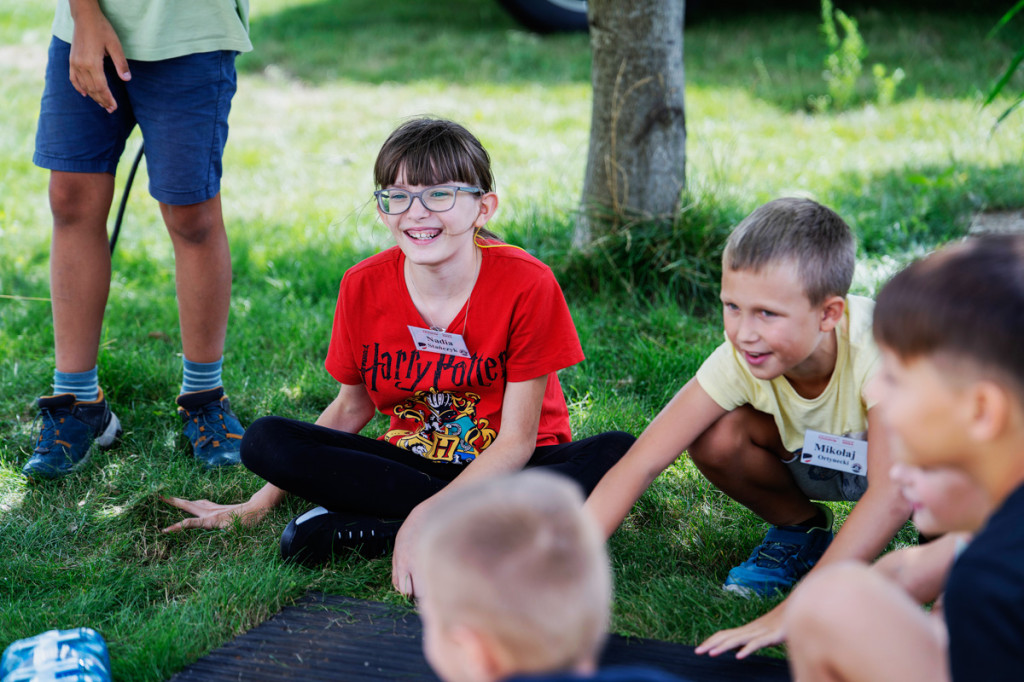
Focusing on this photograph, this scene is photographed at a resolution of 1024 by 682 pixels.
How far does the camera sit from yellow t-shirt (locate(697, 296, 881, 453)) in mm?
2133

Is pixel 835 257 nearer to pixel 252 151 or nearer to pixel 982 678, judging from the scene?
pixel 982 678

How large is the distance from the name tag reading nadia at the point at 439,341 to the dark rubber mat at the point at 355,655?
64 cm

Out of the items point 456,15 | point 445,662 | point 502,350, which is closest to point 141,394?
point 502,350

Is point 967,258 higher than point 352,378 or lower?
higher

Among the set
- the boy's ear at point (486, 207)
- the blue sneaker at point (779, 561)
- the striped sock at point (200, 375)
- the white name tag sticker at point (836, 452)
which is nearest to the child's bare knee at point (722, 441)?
the white name tag sticker at point (836, 452)

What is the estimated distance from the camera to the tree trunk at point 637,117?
382cm

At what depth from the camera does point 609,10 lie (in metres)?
3.81

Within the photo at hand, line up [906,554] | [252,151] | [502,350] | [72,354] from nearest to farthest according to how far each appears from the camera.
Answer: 1. [906,554]
2. [502,350]
3. [72,354]
4. [252,151]

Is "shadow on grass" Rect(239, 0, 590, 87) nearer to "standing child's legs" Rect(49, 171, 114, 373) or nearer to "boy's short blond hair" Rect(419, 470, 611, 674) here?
"standing child's legs" Rect(49, 171, 114, 373)

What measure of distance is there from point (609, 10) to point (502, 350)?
1.92 m

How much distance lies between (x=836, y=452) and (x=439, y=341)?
969mm

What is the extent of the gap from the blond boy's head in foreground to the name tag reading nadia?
1.28m

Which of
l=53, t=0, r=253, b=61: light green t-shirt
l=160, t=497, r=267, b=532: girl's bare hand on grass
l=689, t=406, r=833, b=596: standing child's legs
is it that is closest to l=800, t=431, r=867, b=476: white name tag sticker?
l=689, t=406, r=833, b=596: standing child's legs

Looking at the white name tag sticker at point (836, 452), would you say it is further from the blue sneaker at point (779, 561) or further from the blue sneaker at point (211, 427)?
the blue sneaker at point (211, 427)
